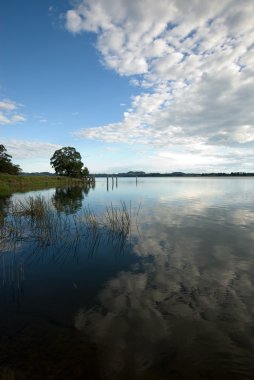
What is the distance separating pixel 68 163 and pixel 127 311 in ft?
305

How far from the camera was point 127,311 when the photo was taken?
7.07 metres

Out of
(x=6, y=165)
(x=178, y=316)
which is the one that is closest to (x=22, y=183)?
(x=6, y=165)

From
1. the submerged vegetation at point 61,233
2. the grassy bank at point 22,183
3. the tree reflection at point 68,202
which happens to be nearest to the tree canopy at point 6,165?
the grassy bank at point 22,183

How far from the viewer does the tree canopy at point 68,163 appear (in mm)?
96781

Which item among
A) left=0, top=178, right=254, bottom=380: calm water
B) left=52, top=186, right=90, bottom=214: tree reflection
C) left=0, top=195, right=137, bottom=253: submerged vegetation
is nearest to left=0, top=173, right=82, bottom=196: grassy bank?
left=52, top=186, right=90, bottom=214: tree reflection

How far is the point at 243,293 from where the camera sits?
809 cm

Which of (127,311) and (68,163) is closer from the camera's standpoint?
(127,311)

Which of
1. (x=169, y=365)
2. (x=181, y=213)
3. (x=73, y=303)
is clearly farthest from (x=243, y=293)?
(x=181, y=213)

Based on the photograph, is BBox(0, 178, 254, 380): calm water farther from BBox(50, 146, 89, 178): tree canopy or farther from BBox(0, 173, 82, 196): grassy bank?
BBox(50, 146, 89, 178): tree canopy

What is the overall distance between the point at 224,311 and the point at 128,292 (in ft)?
9.50

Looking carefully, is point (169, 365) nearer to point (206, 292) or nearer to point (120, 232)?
point (206, 292)

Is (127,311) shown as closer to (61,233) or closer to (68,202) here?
(61,233)

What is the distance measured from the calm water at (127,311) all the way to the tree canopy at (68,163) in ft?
281

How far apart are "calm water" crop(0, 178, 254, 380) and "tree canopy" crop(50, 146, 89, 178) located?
281 feet
